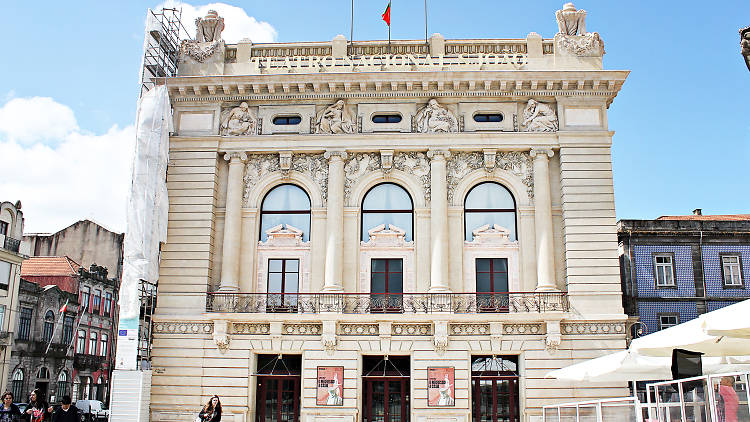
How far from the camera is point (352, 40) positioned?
26938 mm

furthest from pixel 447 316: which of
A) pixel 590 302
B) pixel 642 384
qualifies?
pixel 642 384

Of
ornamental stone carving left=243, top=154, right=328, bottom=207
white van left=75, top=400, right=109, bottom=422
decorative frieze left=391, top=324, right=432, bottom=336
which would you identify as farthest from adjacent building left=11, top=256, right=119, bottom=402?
decorative frieze left=391, top=324, right=432, bottom=336

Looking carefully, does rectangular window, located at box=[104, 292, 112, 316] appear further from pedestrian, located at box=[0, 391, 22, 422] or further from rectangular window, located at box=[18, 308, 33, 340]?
pedestrian, located at box=[0, 391, 22, 422]

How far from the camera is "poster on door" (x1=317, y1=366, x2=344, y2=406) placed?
916 inches

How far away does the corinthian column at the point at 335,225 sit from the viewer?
24.2m

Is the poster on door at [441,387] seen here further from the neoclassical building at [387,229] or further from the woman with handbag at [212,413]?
the woman with handbag at [212,413]

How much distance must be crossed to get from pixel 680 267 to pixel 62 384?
120 ft

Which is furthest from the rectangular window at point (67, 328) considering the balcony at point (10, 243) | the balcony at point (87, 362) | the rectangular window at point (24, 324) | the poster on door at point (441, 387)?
the poster on door at point (441, 387)

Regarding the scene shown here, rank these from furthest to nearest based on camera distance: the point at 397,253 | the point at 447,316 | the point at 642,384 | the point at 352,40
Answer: the point at 642,384 → the point at 352,40 → the point at 397,253 → the point at 447,316

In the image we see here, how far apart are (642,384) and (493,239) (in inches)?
431

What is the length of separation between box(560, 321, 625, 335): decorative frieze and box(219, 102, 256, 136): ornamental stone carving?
12832 mm

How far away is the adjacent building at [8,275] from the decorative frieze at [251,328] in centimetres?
1877

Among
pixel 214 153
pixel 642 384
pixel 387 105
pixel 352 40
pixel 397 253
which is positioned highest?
pixel 352 40

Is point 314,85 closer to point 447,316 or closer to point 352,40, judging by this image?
point 352,40
